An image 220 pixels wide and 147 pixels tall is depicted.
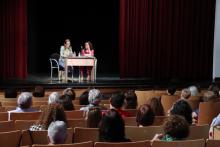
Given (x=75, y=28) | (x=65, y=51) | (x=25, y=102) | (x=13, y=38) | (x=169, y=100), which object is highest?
(x=75, y=28)

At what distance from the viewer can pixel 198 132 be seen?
470cm

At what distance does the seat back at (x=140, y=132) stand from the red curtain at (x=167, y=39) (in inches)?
384

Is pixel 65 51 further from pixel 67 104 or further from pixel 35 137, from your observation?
pixel 35 137

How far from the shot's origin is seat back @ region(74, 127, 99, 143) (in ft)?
14.3

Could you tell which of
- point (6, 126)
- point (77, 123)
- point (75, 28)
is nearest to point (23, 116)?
point (6, 126)

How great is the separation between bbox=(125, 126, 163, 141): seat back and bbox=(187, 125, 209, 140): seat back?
37 cm

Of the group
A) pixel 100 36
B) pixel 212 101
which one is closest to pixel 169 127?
pixel 212 101

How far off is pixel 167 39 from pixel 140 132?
10280mm

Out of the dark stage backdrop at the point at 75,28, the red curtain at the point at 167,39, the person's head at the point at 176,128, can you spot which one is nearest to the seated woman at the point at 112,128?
the person's head at the point at 176,128

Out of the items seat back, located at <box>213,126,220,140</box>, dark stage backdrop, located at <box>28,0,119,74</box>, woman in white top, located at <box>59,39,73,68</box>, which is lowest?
seat back, located at <box>213,126,220,140</box>

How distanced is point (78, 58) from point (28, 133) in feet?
25.6

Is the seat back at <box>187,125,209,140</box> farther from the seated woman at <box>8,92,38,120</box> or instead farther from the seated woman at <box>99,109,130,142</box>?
the seated woman at <box>8,92,38,120</box>

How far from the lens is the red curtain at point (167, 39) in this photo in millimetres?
14336

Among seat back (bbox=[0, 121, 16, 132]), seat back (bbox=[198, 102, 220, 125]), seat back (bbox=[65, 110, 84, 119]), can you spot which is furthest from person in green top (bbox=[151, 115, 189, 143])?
seat back (bbox=[198, 102, 220, 125])
